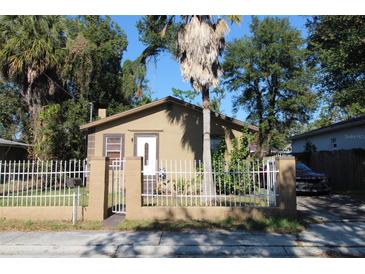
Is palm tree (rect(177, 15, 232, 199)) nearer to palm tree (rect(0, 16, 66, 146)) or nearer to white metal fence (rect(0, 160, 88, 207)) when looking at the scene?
white metal fence (rect(0, 160, 88, 207))

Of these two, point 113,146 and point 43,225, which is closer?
point 43,225

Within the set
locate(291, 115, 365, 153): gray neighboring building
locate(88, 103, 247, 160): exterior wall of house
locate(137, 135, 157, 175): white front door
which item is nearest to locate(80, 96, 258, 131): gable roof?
locate(88, 103, 247, 160): exterior wall of house

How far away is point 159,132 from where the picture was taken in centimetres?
1600

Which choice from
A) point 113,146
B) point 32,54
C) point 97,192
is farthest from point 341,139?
point 32,54

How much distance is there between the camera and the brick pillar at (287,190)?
9.46 metres

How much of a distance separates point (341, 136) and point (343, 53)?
34.9 feet

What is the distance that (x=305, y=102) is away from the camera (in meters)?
32.3

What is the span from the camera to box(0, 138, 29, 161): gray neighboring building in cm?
2278

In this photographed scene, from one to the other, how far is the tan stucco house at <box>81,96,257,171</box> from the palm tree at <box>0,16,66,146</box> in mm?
4802

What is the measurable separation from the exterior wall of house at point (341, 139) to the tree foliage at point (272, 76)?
628 centimetres

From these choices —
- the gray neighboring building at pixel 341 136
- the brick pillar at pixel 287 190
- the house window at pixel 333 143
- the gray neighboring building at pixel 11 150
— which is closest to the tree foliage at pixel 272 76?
the gray neighboring building at pixel 341 136

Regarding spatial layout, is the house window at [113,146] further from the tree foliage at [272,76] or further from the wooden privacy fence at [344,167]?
the tree foliage at [272,76]

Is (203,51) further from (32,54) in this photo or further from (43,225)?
(32,54)
